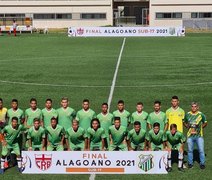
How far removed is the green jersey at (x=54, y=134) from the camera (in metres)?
12.4

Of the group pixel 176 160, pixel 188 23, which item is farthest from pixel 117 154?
pixel 188 23

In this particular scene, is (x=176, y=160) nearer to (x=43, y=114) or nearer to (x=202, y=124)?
(x=202, y=124)

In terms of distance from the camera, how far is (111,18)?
8444cm

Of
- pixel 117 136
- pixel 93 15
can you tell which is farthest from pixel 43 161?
pixel 93 15

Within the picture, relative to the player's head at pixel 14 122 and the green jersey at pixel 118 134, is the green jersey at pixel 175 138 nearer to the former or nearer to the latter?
the green jersey at pixel 118 134

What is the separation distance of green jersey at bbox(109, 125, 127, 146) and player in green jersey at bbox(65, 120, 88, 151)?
0.67m

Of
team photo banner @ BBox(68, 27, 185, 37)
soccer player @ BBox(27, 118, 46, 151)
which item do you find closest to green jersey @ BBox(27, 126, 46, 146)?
soccer player @ BBox(27, 118, 46, 151)

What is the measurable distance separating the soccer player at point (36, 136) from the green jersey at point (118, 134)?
1692 millimetres

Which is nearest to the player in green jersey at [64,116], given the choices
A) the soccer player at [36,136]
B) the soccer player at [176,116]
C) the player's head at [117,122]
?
the soccer player at [36,136]

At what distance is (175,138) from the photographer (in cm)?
1238

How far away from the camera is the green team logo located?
449 inches

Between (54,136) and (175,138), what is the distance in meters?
2.98

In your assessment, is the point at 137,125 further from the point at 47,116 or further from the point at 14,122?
the point at 14,122

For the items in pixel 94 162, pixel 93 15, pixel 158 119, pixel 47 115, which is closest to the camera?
pixel 94 162
